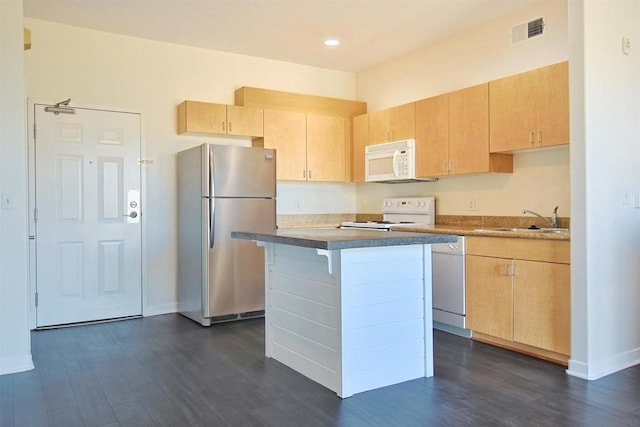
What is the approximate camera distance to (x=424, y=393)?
2.81 metres

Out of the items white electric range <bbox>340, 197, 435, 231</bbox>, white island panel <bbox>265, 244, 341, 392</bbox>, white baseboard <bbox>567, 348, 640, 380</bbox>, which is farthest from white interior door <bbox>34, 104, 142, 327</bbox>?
white baseboard <bbox>567, 348, 640, 380</bbox>

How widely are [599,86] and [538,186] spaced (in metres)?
1.07

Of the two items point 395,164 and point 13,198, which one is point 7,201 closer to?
point 13,198

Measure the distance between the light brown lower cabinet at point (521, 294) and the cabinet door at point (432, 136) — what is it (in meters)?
0.98

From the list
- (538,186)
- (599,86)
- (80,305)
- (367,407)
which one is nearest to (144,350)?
(80,305)

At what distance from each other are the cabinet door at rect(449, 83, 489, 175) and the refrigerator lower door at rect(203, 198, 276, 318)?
177 centimetres

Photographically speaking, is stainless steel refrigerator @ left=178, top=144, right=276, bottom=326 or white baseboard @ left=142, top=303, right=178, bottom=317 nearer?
stainless steel refrigerator @ left=178, top=144, right=276, bottom=326

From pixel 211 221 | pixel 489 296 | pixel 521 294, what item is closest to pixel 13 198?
pixel 211 221

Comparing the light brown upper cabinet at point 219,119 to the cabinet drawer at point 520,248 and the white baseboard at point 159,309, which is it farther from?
the cabinet drawer at point 520,248

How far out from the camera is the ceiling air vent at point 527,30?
4012 mm

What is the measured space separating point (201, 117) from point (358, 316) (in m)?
2.90

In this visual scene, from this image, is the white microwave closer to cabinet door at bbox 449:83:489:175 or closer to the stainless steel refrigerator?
cabinet door at bbox 449:83:489:175

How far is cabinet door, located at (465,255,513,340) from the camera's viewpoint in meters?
3.60

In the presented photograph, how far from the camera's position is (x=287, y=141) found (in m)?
5.32
